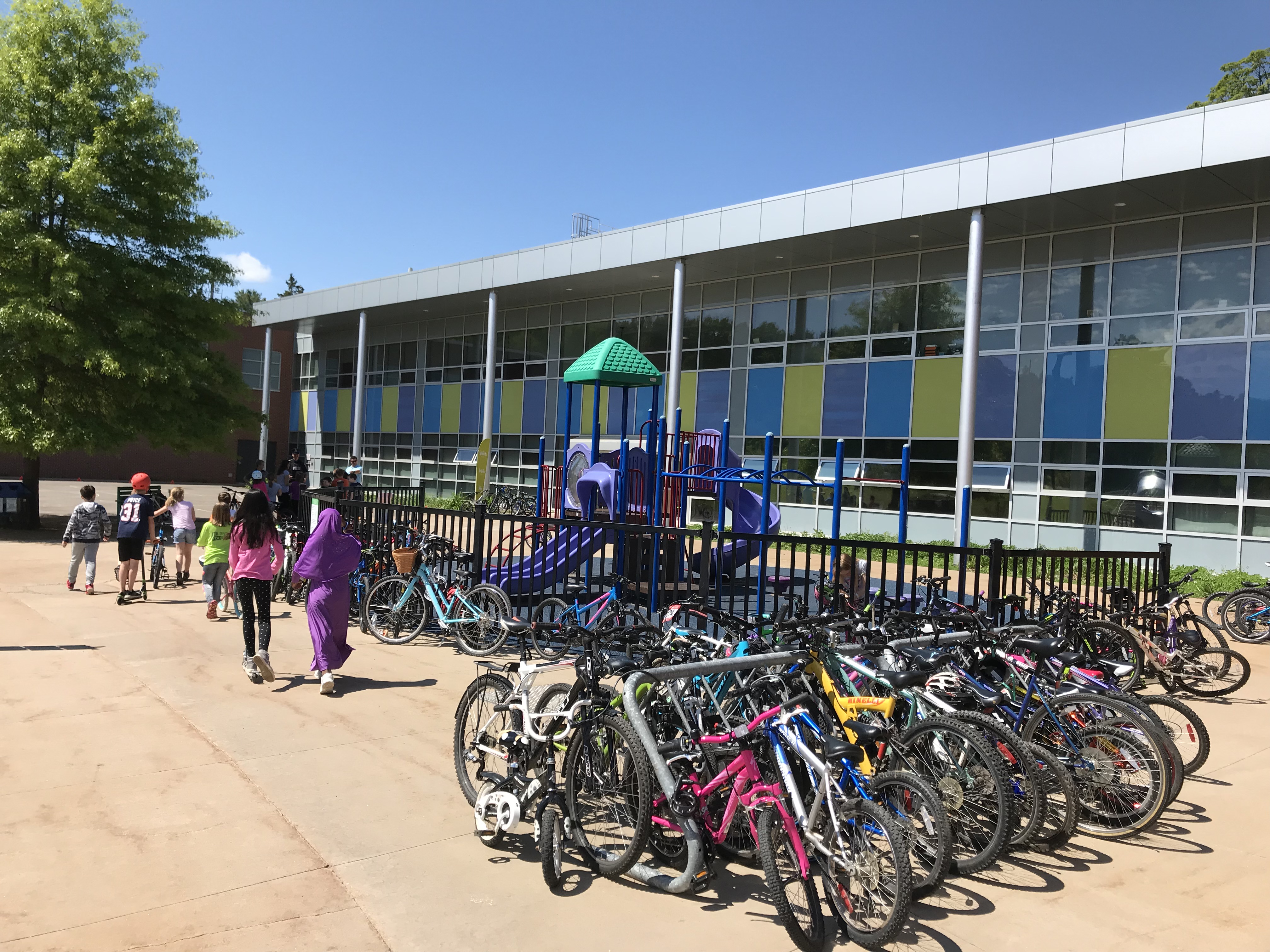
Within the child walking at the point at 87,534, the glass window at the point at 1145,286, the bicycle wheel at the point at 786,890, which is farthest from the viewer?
the glass window at the point at 1145,286

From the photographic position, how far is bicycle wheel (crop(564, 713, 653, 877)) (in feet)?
13.3

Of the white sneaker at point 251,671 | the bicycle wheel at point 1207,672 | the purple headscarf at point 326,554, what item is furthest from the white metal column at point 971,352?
the white sneaker at point 251,671

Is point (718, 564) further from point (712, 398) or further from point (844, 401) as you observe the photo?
point (712, 398)

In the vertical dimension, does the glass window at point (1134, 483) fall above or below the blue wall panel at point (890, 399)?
below

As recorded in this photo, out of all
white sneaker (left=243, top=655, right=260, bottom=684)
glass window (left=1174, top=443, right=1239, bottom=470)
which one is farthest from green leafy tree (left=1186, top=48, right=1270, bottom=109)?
white sneaker (left=243, top=655, right=260, bottom=684)

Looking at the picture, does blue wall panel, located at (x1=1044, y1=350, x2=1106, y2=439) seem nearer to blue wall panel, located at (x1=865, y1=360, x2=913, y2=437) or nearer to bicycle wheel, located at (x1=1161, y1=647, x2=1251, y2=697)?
blue wall panel, located at (x1=865, y1=360, x2=913, y2=437)

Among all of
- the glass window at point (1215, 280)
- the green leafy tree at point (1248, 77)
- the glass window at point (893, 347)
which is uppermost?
the green leafy tree at point (1248, 77)

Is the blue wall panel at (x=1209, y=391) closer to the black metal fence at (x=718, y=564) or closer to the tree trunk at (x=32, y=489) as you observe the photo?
the black metal fence at (x=718, y=564)

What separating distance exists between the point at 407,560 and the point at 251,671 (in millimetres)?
2434

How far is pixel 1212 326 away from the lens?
1636cm

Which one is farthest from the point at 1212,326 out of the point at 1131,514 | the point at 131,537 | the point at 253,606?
the point at 131,537

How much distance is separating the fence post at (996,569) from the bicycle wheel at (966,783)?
138 inches

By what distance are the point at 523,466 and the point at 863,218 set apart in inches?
574

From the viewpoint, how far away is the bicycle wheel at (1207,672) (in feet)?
27.7
